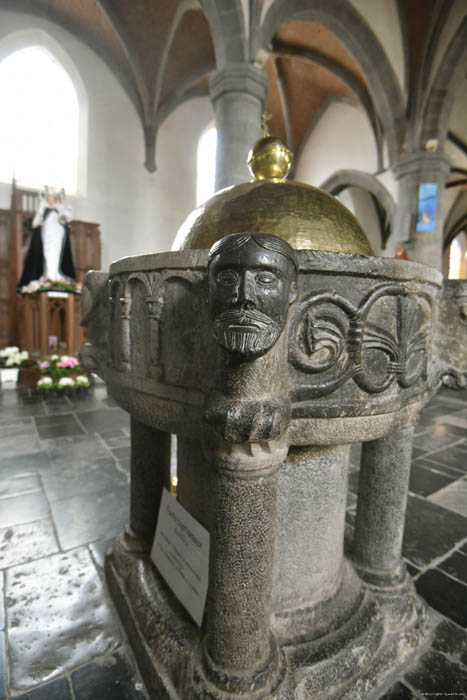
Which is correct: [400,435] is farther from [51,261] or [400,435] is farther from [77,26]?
[77,26]

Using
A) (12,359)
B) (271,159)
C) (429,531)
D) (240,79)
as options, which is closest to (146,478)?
(271,159)

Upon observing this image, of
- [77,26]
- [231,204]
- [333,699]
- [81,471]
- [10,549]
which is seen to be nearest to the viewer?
[333,699]

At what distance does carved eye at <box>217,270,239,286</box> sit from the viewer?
0.80 m

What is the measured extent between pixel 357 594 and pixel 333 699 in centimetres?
36

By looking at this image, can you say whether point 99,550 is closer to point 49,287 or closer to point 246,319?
point 246,319

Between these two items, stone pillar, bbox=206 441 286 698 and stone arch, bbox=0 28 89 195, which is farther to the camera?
stone arch, bbox=0 28 89 195

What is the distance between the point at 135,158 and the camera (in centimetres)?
1024

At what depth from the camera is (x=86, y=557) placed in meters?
1.82

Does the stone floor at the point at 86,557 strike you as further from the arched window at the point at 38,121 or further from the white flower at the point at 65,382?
the arched window at the point at 38,121

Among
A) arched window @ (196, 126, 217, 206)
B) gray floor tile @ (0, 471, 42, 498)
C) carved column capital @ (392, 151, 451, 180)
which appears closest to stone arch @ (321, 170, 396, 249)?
carved column capital @ (392, 151, 451, 180)

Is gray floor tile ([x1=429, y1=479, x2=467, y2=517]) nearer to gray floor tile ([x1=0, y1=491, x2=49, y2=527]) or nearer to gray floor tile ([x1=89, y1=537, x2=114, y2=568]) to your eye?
gray floor tile ([x1=89, y1=537, x2=114, y2=568])

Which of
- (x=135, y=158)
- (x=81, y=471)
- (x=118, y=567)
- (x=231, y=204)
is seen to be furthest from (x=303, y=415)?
(x=135, y=158)

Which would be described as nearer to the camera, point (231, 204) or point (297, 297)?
point (297, 297)

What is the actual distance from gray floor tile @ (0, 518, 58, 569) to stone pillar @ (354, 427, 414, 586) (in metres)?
1.40
